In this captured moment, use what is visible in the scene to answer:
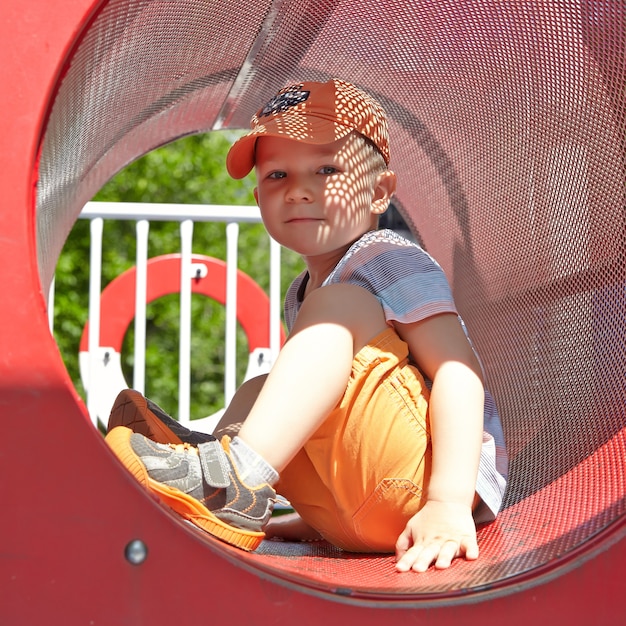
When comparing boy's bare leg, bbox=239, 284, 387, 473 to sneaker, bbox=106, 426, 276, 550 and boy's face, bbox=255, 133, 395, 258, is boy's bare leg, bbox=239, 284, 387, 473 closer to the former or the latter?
sneaker, bbox=106, 426, 276, 550

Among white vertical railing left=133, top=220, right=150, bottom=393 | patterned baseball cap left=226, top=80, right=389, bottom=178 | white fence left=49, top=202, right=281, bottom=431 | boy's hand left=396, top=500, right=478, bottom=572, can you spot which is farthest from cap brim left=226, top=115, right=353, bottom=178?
white vertical railing left=133, top=220, right=150, bottom=393

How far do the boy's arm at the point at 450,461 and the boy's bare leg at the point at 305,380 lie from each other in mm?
135

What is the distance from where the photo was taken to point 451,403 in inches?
47.6

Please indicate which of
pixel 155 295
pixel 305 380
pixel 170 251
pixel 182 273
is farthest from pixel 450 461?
pixel 170 251

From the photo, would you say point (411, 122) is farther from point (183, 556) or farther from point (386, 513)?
point (183, 556)

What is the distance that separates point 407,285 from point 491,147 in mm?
651

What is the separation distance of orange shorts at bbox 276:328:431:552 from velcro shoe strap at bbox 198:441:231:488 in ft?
0.66

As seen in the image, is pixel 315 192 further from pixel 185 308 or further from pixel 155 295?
pixel 155 295

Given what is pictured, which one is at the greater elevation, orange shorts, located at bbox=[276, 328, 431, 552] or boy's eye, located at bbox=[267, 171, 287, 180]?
boy's eye, located at bbox=[267, 171, 287, 180]

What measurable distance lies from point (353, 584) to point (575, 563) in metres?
0.23

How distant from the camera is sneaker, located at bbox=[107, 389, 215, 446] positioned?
4.41ft

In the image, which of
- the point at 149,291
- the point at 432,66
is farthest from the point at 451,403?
the point at 149,291

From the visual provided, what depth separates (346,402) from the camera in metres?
1.24

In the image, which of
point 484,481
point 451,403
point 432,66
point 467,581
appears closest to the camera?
point 467,581
